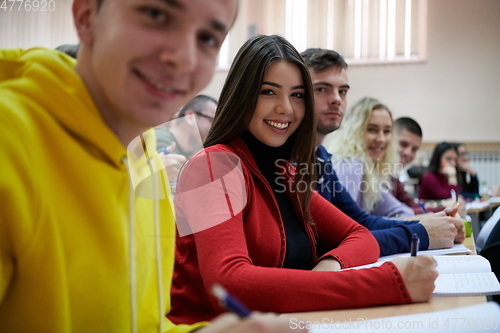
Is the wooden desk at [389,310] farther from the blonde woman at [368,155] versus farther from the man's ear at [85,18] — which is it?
the blonde woman at [368,155]

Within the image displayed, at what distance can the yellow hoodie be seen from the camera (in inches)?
16.8

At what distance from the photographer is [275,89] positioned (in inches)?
42.8

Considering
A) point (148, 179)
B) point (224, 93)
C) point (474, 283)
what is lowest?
point (474, 283)

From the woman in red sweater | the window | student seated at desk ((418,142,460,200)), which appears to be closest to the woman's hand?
the woman in red sweater

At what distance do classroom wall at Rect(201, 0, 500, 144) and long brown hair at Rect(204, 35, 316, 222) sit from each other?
484cm

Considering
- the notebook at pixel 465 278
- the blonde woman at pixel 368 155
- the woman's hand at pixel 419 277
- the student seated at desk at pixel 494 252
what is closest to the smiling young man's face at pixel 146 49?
the woman's hand at pixel 419 277

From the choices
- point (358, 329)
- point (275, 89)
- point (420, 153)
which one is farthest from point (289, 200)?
point (420, 153)

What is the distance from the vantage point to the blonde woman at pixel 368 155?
2375mm

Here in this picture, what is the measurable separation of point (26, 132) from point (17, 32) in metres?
1.49

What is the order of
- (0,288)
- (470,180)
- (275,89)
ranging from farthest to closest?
(470,180) < (275,89) < (0,288)

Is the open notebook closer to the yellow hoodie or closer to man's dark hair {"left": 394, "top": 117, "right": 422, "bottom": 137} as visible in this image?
the yellow hoodie

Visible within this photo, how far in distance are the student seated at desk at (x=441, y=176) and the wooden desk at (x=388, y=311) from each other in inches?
140

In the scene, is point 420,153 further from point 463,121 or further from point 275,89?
point 275,89

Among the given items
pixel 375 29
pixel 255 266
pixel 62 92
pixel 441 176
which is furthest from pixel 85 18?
pixel 375 29
